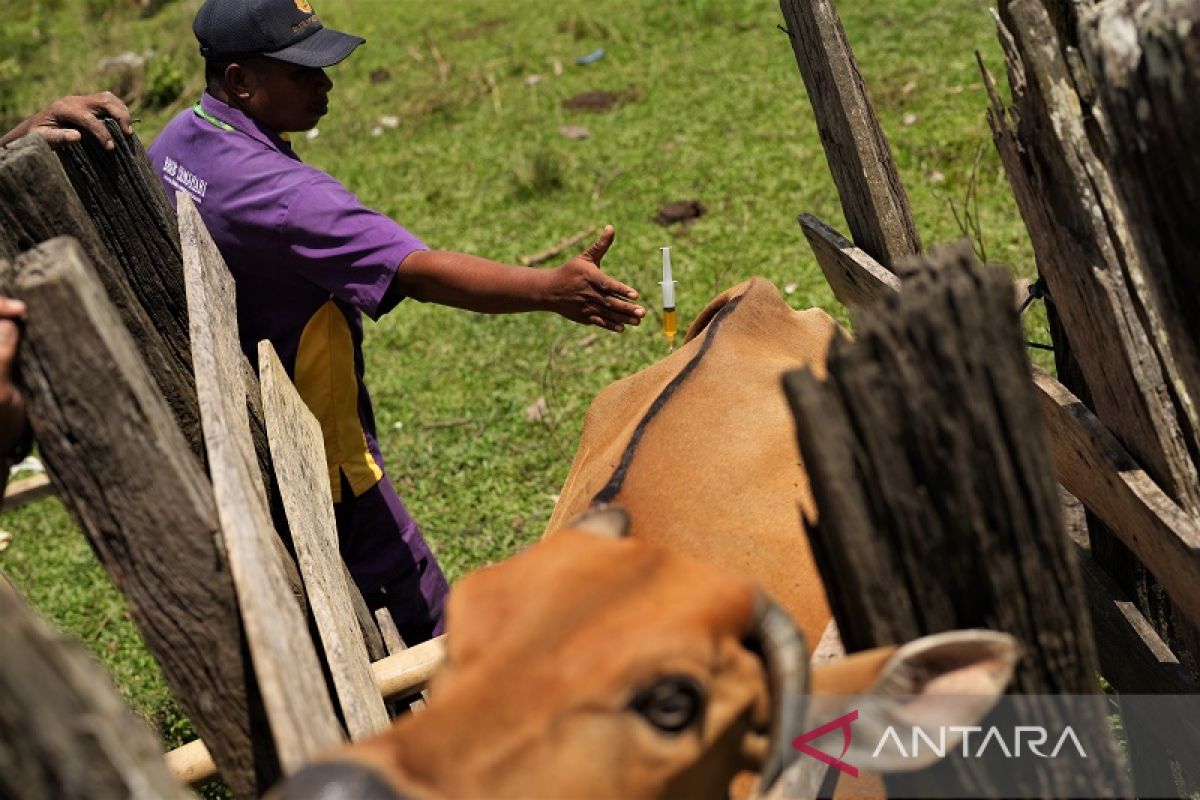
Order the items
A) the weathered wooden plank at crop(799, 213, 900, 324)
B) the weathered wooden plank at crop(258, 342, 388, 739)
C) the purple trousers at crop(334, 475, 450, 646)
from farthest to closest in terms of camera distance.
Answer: the purple trousers at crop(334, 475, 450, 646), the weathered wooden plank at crop(799, 213, 900, 324), the weathered wooden plank at crop(258, 342, 388, 739)

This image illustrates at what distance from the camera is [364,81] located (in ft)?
37.6

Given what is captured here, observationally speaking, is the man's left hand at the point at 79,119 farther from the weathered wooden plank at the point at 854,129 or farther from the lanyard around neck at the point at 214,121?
the weathered wooden plank at the point at 854,129

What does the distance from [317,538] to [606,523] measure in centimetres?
121

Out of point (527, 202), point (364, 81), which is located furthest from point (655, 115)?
point (364, 81)

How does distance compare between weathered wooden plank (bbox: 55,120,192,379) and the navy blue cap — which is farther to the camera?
the navy blue cap

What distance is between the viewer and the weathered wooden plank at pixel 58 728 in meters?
1.47

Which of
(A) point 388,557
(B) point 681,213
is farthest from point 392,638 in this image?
(B) point 681,213

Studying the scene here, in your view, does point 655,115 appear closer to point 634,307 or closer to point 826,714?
point 634,307

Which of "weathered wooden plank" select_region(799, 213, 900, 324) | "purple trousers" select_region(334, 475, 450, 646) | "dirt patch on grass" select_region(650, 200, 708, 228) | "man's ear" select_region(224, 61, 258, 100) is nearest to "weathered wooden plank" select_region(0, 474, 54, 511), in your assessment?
"purple trousers" select_region(334, 475, 450, 646)

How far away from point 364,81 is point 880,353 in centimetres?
1035

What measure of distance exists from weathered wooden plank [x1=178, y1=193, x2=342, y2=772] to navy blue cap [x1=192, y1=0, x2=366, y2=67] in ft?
3.24

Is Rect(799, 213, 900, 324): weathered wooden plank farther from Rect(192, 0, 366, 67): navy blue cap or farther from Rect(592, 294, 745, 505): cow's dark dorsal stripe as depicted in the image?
Rect(192, 0, 366, 67): navy blue cap

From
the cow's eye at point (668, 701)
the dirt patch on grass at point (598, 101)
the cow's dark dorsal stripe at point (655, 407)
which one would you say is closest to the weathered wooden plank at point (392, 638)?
the cow's dark dorsal stripe at point (655, 407)

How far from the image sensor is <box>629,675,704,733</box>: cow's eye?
188cm
